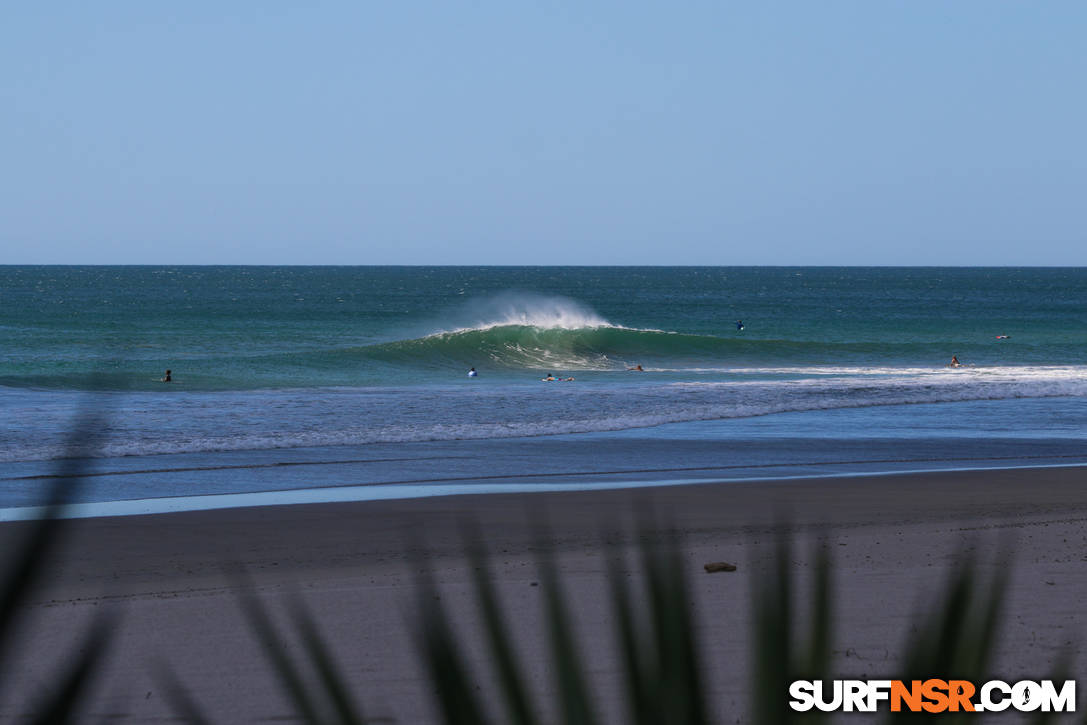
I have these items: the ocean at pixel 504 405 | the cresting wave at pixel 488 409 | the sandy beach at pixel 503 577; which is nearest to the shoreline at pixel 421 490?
the ocean at pixel 504 405

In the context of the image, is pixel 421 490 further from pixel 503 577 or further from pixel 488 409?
pixel 488 409

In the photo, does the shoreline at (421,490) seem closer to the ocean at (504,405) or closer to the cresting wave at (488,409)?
the ocean at (504,405)

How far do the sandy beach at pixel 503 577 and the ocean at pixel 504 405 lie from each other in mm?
1289

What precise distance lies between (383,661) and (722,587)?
239 cm

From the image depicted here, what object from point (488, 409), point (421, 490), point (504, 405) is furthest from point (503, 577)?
point (504, 405)

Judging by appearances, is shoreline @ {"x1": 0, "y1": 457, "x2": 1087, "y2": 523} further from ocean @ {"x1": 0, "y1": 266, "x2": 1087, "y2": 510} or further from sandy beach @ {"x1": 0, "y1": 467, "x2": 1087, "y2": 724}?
sandy beach @ {"x1": 0, "y1": 467, "x2": 1087, "y2": 724}

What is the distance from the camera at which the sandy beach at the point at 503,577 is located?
5.91 metres

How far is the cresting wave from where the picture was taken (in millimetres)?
18031

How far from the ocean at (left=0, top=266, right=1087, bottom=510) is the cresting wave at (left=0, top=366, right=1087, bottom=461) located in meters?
0.08

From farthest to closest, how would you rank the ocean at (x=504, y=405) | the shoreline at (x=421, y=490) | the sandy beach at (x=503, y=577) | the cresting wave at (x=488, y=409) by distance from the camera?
the cresting wave at (x=488, y=409)
the ocean at (x=504, y=405)
the shoreline at (x=421, y=490)
the sandy beach at (x=503, y=577)

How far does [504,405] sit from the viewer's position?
23547 millimetres

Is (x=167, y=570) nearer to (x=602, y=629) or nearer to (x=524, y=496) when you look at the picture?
(x=602, y=629)

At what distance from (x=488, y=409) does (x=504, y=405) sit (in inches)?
30.3

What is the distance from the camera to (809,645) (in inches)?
33.8
